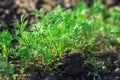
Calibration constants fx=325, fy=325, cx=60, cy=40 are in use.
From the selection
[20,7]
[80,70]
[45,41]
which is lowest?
[80,70]

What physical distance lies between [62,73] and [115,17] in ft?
4.50

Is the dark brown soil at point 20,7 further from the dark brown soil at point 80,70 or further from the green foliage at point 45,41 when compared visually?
the dark brown soil at point 80,70

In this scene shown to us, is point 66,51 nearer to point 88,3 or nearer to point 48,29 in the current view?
point 48,29

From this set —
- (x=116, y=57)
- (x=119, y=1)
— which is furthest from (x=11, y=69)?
(x=119, y=1)

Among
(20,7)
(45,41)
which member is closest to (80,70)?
(45,41)

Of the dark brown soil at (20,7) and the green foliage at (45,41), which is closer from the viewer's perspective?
the green foliage at (45,41)

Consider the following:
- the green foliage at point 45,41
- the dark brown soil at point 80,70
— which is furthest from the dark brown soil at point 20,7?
the dark brown soil at point 80,70

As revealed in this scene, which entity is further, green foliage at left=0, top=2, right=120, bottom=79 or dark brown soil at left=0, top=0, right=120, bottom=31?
dark brown soil at left=0, top=0, right=120, bottom=31

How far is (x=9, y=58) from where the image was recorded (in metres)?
2.84

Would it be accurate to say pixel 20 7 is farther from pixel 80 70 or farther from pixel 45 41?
pixel 80 70

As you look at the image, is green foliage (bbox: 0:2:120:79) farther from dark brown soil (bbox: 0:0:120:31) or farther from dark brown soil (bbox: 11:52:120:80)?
dark brown soil (bbox: 0:0:120:31)

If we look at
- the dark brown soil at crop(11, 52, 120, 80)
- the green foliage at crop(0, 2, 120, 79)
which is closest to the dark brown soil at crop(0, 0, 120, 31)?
the green foliage at crop(0, 2, 120, 79)

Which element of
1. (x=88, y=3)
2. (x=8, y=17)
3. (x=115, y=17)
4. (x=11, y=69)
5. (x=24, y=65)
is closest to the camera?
(x=11, y=69)

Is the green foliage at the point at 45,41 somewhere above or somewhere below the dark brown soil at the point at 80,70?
above
